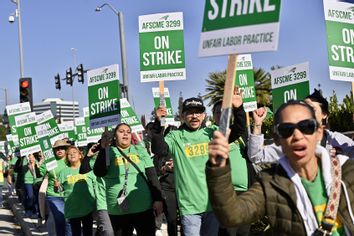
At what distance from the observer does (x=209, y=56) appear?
12.0 ft

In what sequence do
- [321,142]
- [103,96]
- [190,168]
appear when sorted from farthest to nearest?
[103,96] < [190,168] < [321,142]

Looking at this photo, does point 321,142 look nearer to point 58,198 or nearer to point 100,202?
point 100,202

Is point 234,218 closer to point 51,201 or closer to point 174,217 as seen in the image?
point 174,217

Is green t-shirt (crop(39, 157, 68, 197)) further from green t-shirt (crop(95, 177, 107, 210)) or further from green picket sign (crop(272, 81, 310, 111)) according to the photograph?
green picket sign (crop(272, 81, 310, 111))

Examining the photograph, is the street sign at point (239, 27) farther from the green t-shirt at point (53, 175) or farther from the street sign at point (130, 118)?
the street sign at point (130, 118)

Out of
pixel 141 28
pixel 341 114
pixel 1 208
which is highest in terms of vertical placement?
pixel 141 28

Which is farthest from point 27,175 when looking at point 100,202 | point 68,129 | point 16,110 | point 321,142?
point 321,142

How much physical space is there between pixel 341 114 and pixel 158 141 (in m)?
7.63

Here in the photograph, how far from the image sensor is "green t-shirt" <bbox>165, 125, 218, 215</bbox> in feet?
20.7

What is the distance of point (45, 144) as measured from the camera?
12.5 metres

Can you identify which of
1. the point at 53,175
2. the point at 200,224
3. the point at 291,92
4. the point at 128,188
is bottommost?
the point at 200,224

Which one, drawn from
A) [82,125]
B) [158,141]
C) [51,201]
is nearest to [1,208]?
[82,125]

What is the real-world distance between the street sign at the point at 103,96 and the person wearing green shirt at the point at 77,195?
32.4 inches

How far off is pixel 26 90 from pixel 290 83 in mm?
12102
